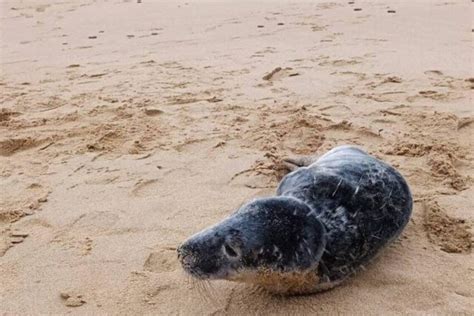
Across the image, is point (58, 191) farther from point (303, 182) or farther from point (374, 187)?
point (374, 187)

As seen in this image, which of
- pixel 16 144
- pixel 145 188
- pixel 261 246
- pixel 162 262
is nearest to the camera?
pixel 261 246

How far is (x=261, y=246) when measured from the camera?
217 cm

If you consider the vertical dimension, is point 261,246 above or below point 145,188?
above

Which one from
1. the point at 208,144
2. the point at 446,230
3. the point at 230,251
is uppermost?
the point at 230,251

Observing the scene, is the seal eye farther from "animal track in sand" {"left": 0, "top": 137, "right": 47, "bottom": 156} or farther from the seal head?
"animal track in sand" {"left": 0, "top": 137, "right": 47, "bottom": 156}

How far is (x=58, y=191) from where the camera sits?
3.51 m

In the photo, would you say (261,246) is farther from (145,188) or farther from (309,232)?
(145,188)

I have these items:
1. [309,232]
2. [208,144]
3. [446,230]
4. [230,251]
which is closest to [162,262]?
[230,251]

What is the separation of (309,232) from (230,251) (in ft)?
0.96

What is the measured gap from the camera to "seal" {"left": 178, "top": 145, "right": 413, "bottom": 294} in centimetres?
218

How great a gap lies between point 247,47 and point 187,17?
2.67 m

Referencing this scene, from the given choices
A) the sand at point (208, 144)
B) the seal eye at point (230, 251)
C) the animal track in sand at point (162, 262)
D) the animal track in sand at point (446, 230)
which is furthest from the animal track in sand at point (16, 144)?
the animal track in sand at point (446, 230)

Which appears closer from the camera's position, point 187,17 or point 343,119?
point 343,119

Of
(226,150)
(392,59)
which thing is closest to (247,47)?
(392,59)
